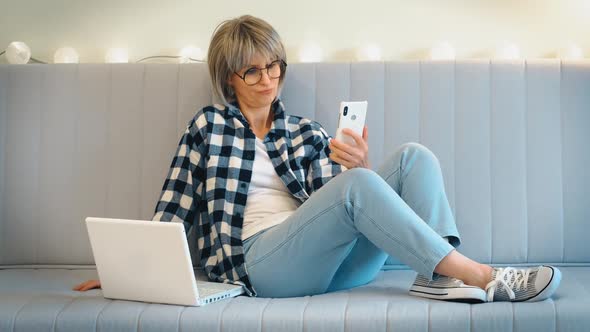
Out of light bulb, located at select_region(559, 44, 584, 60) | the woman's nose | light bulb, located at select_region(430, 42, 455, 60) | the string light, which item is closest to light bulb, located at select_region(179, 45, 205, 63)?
the string light

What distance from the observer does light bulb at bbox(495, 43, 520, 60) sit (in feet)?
8.38

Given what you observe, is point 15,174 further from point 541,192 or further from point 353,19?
point 541,192

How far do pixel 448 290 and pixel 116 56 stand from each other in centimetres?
142

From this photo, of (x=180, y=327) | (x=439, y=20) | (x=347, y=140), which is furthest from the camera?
(x=439, y=20)

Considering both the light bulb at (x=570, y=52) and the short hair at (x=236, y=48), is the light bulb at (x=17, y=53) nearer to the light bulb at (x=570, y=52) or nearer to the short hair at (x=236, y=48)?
the short hair at (x=236, y=48)

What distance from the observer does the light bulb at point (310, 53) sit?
103 inches

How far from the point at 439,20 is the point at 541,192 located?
2.09 ft

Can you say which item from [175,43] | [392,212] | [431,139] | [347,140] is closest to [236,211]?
[347,140]

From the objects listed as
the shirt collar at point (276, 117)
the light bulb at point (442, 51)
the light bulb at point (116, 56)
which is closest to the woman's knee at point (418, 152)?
the shirt collar at point (276, 117)

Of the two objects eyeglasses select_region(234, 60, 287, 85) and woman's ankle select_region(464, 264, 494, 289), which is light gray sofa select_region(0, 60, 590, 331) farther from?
woman's ankle select_region(464, 264, 494, 289)

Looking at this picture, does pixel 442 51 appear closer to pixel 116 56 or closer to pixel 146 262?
pixel 116 56

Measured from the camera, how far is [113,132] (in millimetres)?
2451

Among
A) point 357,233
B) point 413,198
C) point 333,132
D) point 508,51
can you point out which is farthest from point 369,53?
point 357,233

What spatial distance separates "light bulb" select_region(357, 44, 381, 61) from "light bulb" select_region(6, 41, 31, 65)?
106 cm
